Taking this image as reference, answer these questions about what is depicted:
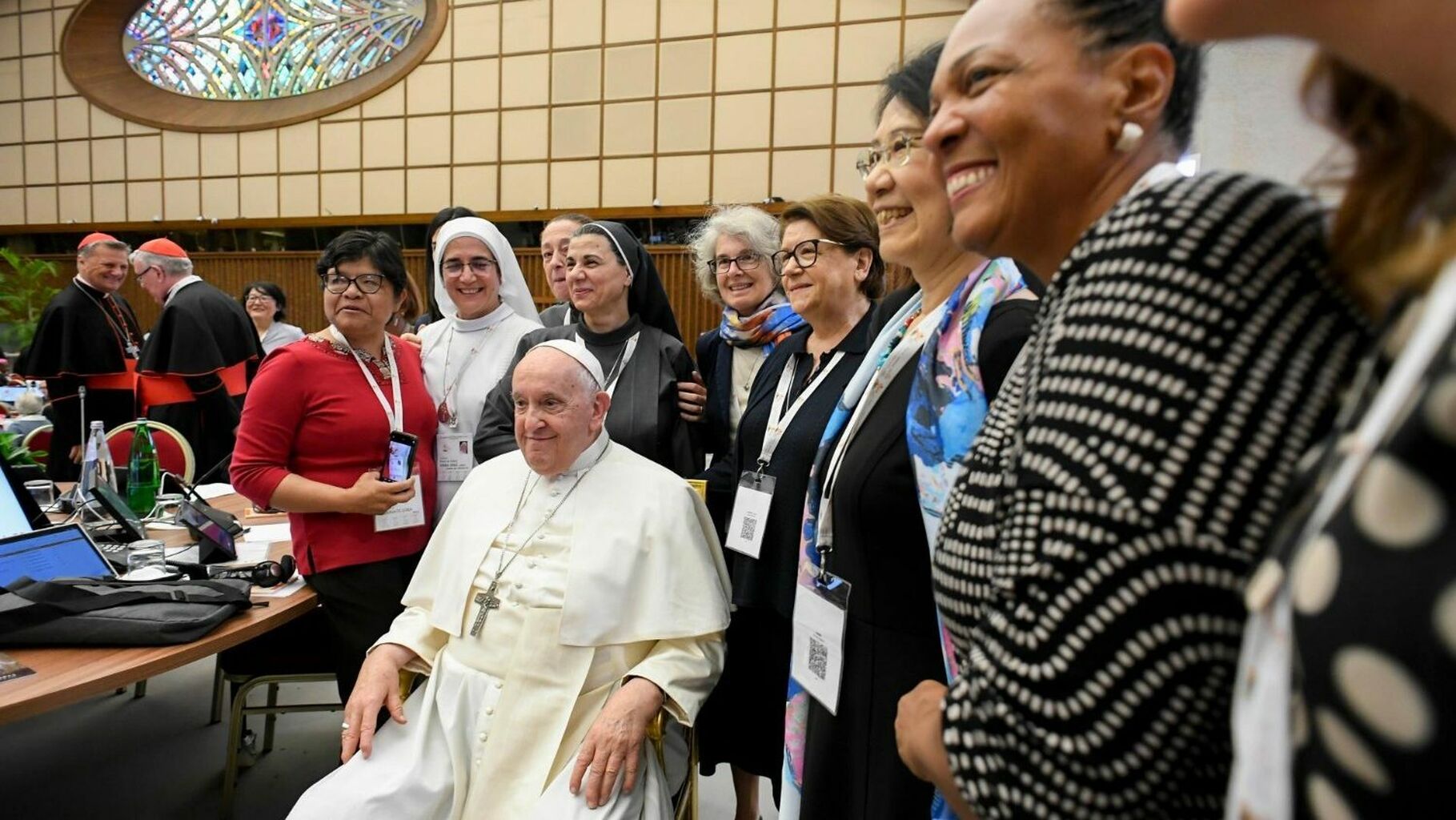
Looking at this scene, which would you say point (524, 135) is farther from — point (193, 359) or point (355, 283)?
point (355, 283)

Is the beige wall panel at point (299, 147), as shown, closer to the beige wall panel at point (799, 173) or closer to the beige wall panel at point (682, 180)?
the beige wall panel at point (682, 180)

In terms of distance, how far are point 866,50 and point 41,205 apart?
1247cm

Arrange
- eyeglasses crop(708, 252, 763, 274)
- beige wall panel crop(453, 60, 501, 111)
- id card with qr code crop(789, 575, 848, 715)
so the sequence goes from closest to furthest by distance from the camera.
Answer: id card with qr code crop(789, 575, 848, 715)
eyeglasses crop(708, 252, 763, 274)
beige wall panel crop(453, 60, 501, 111)

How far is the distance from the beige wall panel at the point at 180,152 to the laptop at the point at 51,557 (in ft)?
39.6

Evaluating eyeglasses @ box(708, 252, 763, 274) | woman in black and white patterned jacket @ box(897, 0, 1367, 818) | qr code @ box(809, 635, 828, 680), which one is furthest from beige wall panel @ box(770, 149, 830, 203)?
woman in black and white patterned jacket @ box(897, 0, 1367, 818)

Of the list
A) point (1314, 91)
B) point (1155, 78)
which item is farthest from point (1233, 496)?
point (1155, 78)

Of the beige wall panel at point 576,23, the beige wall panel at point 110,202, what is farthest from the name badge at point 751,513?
the beige wall panel at point 110,202

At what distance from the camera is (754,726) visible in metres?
2.14

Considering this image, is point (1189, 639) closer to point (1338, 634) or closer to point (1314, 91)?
point (1338, 634)

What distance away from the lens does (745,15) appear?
9.71m

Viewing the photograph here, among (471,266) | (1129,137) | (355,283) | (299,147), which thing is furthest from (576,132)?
(1129,137)

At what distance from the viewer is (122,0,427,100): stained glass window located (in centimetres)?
1127

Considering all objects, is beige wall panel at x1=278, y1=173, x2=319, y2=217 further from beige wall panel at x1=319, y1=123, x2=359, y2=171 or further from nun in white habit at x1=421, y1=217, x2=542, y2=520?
nun in white habit at x1=421, y1=217, x2=542, y2=520

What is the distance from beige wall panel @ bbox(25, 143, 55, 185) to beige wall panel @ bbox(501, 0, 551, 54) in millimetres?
7496
